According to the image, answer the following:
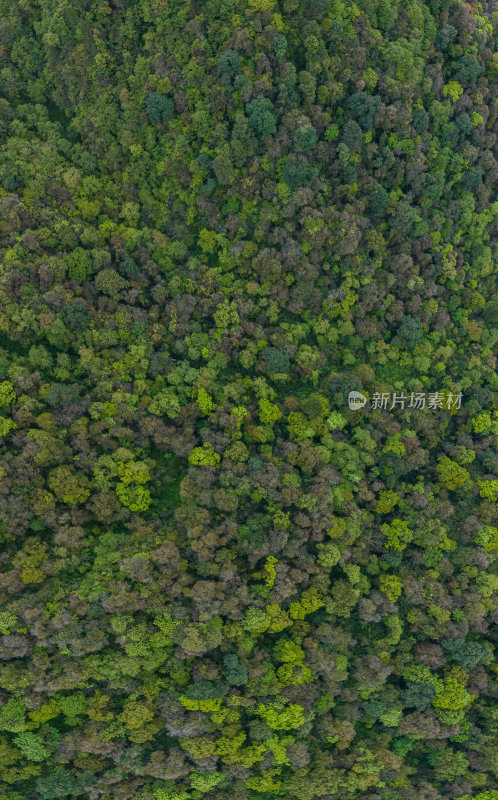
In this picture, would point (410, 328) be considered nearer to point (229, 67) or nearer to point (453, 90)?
point (453, 90)

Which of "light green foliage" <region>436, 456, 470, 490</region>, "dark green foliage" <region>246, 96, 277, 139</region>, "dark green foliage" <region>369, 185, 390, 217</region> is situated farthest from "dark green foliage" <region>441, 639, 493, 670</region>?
"dark green foliage" <region>246, 96, 277, 139</region>

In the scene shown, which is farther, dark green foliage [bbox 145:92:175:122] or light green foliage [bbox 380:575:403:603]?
light green foliage [bbox 380:575:403:603]

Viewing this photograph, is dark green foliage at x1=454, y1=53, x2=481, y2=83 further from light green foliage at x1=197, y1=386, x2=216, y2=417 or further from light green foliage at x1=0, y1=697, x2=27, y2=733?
light green foliage at x1=0, y1=697, x2=27, y2=733

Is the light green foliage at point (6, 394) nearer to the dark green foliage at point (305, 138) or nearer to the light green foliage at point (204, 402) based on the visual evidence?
the light green foliage at point (204, 402)

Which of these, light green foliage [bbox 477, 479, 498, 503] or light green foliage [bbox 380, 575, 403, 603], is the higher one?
light green foliage [bbox 477, 479, 498, 503]

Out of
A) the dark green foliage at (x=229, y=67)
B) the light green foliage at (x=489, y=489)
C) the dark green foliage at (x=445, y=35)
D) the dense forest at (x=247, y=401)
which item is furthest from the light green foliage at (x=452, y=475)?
the dark green foliage at (x=445, y=35)

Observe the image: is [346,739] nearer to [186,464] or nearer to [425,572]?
[425,572]

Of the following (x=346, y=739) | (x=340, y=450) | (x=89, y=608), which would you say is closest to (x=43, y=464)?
(x=89, y=608)

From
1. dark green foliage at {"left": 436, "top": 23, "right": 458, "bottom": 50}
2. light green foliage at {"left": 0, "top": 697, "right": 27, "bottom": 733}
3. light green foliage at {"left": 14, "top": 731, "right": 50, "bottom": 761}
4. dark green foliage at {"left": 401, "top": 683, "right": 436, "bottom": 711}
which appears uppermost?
dark green foliage at {"left": 436, "top": 23, "right": 458, "bottom": 50}

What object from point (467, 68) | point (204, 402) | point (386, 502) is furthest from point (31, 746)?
point (467, 68)
